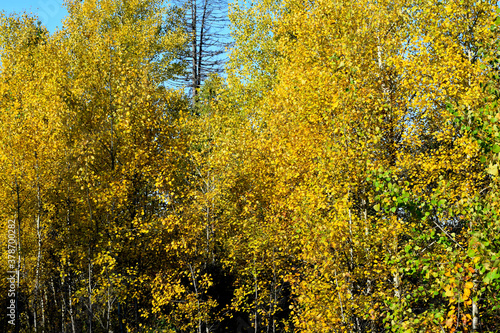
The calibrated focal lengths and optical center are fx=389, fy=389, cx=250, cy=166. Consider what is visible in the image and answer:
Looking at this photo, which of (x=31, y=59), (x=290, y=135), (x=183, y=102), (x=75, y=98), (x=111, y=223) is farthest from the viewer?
(x=31, y=59)

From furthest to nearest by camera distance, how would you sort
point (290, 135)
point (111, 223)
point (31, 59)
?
point (31, 59)
point (111, 223)
point (290, 135)

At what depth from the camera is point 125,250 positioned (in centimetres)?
1470

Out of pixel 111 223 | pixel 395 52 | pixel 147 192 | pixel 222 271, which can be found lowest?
pixel 222 271

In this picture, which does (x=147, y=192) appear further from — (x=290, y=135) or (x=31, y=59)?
(x=31, y=59)

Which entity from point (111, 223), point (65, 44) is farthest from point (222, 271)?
point (65, 44)

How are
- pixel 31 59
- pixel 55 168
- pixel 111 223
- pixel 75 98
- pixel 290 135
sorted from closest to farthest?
pixel 290 135
pixel 111 223
pixel 55 168
pixel 75 98
pixel 31 59

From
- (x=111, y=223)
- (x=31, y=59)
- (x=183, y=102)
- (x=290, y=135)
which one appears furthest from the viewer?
(x=31, y=59)

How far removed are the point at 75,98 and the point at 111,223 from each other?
5637 mm

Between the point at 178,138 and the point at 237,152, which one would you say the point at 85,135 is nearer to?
the point at 178,138

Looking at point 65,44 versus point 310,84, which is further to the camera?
point 65,44

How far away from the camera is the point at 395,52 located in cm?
1252

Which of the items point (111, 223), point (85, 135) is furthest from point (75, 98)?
point (111, 223)

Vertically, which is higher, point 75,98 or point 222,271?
point 75,98

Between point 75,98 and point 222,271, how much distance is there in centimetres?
939
